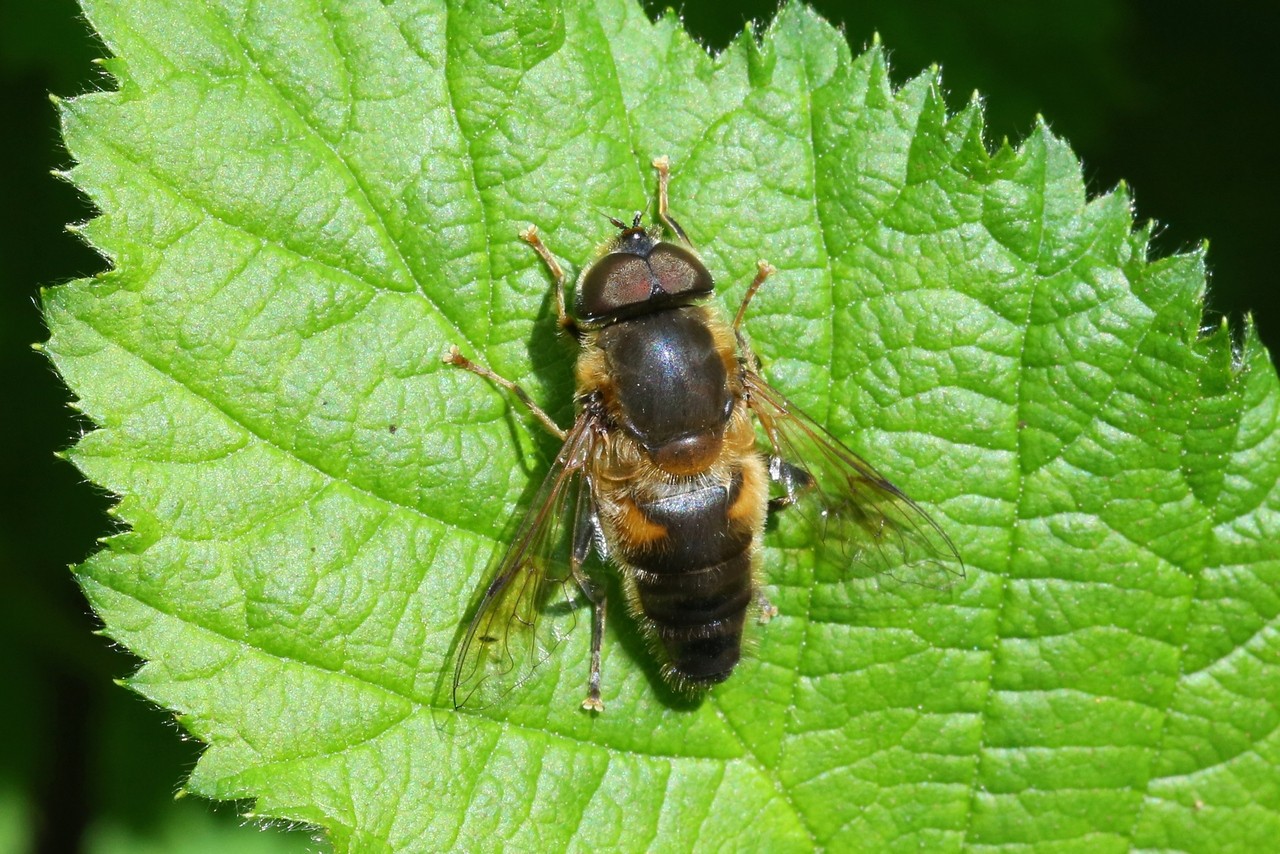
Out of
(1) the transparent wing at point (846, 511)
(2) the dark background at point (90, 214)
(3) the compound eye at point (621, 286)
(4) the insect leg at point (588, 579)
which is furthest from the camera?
(2) the dark background at point (90, 214)

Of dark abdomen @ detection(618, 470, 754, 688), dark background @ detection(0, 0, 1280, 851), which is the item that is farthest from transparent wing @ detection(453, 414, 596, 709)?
dark background @ detection(0, 0, 1280, 851)

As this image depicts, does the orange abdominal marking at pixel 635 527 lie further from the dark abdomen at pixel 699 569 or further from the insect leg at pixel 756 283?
the insect leg at pixel 756 283

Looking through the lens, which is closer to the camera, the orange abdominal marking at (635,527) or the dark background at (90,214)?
the orange abdominal marking at (635,527)

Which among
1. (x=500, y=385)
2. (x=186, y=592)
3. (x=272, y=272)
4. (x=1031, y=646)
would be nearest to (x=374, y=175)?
(x=272, y=272)

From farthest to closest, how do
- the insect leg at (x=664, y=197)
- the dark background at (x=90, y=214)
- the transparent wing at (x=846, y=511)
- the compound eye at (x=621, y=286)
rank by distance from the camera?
the dark background at (x=90, y=214), the transparent wing at (x=846, y=511), the insect leg at (x=664, y=197), the compound eye at (x=621, y=286)

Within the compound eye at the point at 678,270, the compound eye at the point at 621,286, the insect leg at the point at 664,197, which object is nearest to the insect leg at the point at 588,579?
the compound eye at the point at 621,286

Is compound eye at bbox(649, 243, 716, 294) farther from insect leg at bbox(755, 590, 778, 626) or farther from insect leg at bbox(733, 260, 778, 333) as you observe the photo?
insect leg at bbox(755, 590, 778, 626)
